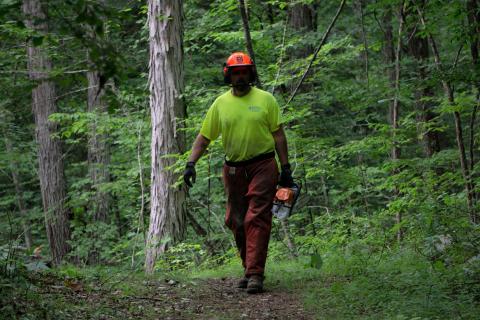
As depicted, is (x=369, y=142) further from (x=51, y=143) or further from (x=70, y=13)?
(x=51, y=143)

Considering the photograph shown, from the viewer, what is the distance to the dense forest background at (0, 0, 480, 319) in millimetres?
4598

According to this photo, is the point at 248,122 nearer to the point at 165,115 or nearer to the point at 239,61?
the point at 239,61

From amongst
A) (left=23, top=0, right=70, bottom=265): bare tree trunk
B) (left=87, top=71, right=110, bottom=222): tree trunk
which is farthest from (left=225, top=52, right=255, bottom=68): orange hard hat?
(left=23, top=0, right=70, bottom=265): bare tree trunk

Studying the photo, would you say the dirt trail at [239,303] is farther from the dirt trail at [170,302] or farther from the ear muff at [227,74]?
the ear muff at [227,74]

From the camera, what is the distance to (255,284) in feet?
20.4

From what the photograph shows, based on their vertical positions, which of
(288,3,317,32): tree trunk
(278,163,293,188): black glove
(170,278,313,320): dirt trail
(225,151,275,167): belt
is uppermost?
(288,3,317,32): tree trunk

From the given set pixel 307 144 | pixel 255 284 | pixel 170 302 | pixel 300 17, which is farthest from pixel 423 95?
pixel 170 302

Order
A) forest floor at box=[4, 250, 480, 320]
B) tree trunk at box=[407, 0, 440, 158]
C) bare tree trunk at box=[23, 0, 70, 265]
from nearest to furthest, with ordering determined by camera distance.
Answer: forest floor at box=[4, 250, 480, 320] < tree trunk at box=[407, 0, 440, 158] < bare tree trunk at box=[23, 0, 70, 265]

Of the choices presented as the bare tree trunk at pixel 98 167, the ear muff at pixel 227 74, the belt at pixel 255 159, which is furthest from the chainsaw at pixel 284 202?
the bare tree trunk at pixel 98 167

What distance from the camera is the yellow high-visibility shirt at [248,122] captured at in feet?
20.8

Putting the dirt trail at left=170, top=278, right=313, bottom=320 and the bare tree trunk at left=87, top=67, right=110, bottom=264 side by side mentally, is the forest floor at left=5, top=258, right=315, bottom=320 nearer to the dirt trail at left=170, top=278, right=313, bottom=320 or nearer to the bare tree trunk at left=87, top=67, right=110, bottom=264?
the dirt trail at left=170, top=278, right=313, bottom=320

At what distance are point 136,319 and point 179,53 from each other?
256 inches

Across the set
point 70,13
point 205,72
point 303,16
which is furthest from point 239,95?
point 205,72

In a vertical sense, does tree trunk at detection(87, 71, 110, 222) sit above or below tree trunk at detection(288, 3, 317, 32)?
below
